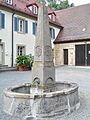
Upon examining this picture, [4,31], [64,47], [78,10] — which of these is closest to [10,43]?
[4,31]

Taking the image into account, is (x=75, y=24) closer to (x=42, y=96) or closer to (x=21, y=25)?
(x=21, y=25)

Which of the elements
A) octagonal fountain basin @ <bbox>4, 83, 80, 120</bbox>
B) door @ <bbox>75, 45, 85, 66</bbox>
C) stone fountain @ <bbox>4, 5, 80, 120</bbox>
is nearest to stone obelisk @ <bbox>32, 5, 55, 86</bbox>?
stone fountain @ <bbox>4, 5, 80, 120</bbox>

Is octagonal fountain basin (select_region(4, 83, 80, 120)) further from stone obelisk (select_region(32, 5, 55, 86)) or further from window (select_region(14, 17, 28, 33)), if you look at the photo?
window (select_region(14, 17, 28, 33))

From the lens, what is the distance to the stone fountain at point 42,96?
362 centimetres

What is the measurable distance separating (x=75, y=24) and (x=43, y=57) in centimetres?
2034

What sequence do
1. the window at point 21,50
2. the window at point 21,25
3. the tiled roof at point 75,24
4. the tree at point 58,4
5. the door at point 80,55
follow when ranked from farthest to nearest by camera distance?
the tree at point 58,4 → the tiled roof at point 75,24 → the door at point 80,55 → the window at point 21,50 → the window at point 21,25

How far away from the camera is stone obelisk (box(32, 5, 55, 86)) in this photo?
14.3 ft

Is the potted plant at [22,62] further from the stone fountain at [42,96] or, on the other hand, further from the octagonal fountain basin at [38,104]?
the octagonal fountain basin at [38,104]

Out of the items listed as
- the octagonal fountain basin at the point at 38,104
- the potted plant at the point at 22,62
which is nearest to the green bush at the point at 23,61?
the potted plant at the point at 22,62

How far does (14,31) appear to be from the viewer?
16500 mm

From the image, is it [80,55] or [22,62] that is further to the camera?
[80,55]

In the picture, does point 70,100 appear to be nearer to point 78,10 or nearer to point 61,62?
point 61,62

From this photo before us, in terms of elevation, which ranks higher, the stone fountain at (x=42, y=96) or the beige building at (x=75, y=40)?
the beige building at (x=75, y=40)

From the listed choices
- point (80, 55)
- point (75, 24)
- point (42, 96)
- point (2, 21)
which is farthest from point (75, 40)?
point (42, 96)
